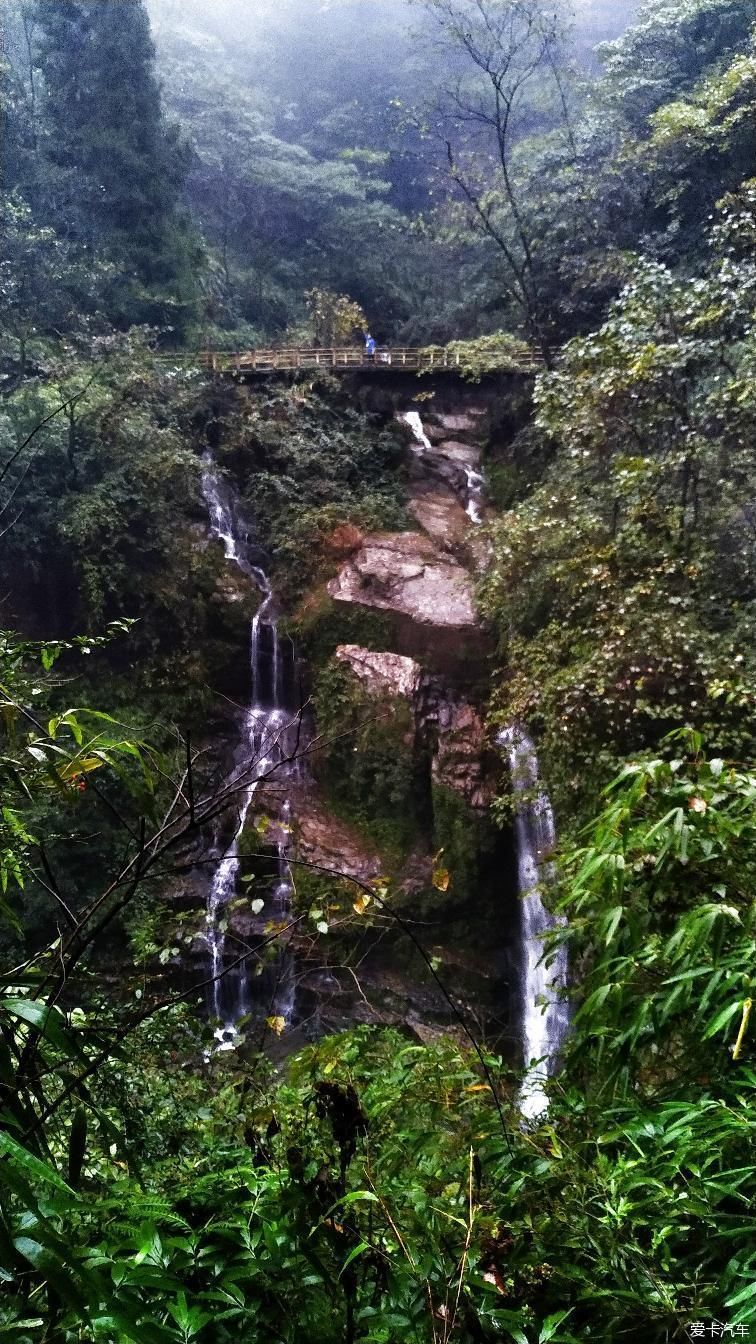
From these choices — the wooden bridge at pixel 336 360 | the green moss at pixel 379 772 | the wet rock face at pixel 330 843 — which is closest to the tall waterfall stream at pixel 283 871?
the wet rock face at pixel 330 843

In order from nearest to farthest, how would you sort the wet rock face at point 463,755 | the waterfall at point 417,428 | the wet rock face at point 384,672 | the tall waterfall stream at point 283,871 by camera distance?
the tall waterfall stream at point 283,871 < the wet rock face at point 463,755 < the wet rock face at point 384,672 < the waterfall at point 417,428

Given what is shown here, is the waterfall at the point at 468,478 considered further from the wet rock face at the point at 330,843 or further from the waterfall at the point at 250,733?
the wet rock face at the point at 330,843

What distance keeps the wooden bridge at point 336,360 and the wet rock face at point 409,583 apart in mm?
4348

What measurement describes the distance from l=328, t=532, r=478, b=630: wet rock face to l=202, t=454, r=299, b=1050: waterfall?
1266mm

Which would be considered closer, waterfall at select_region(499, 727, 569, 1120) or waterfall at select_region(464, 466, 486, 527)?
waterfall at select_region(499, 727, 569, 1120)

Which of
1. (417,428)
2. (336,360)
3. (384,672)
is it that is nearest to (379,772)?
(384,672)

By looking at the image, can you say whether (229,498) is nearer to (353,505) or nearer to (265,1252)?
(353,505)

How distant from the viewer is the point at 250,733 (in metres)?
10.1

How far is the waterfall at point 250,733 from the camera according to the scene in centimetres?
820

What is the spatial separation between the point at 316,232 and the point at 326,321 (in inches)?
222

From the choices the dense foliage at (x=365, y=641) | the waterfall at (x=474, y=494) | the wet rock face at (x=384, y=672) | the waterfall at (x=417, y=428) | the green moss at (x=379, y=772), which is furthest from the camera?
the waterfall at (x=417, y=428)

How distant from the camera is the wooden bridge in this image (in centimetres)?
1309

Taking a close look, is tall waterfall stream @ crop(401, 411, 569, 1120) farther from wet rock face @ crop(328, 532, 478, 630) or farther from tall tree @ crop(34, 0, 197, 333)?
tall tree @ crop(34, 0, 197, 333)

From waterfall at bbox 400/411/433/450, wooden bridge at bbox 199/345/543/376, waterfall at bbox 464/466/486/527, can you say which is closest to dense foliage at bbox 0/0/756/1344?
waterfall at bbox 464/466/486/527
